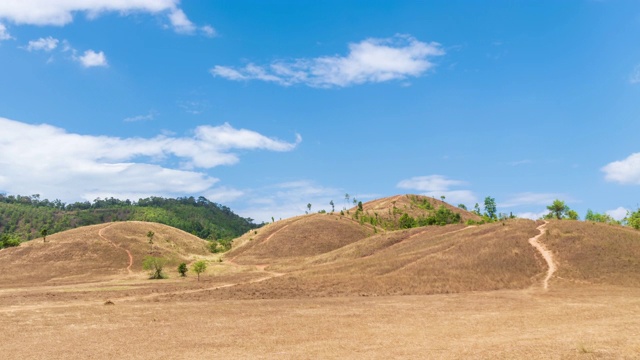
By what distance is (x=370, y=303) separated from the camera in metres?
45.1

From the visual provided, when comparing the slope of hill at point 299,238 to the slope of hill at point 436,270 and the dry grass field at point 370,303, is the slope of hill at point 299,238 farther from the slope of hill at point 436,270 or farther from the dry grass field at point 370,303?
the slope of hill at point 436,270

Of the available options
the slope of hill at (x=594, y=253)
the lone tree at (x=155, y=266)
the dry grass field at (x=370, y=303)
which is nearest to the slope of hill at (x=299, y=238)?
the dry grass field at (x=370, y=303)

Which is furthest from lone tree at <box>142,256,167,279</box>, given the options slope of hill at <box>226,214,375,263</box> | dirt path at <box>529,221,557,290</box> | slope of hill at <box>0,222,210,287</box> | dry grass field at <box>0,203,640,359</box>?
dirt path at <box>529,221,557,290</box>

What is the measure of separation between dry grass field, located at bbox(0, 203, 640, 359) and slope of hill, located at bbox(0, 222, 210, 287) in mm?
595

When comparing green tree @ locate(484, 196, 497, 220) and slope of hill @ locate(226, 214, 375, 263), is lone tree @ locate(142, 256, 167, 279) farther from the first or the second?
green tree @ locate(484, 196, 497, 220)

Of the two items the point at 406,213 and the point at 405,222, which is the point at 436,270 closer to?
the point at 405,222

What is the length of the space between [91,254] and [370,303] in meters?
78.8

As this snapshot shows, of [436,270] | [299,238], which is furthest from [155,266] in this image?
[436,270]

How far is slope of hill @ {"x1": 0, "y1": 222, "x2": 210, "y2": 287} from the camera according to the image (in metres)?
85.1

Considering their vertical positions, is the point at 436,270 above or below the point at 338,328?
above

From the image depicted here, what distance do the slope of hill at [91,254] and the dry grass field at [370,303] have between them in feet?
1.95

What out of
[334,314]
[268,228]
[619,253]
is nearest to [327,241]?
[268,228]

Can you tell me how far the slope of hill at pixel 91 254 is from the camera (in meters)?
85.1

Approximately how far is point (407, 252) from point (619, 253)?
99.5 ft
